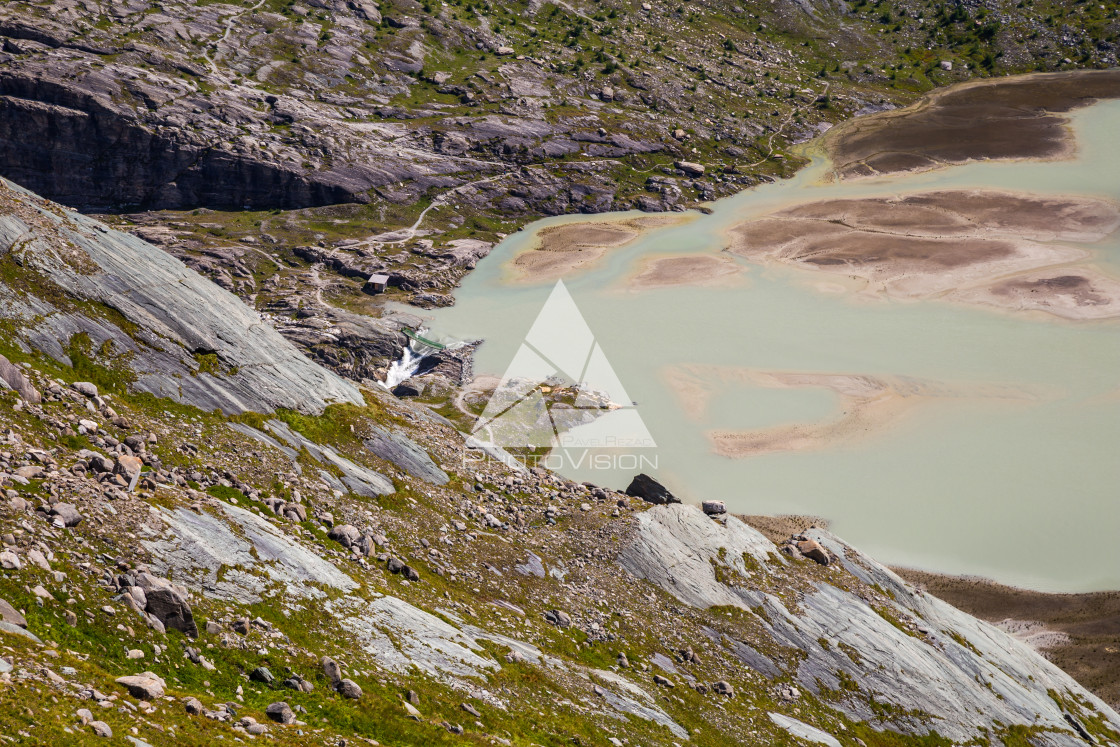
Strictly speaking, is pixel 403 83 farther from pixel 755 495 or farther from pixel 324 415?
pixel 324 415

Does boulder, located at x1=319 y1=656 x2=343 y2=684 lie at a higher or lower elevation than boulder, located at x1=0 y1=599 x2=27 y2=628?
lower

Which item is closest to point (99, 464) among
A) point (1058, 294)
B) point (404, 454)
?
point (404, 454)

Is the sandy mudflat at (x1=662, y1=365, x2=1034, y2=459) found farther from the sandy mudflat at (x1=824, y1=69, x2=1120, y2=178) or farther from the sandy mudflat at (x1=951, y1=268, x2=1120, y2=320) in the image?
the sandy mudflat at (x1=824, y1=69, x2=1120, y2=178)

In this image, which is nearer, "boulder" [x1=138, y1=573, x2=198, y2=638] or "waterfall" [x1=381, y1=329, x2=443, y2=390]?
"boulder" [x1=138, y1=573, x2=198, y2=638]

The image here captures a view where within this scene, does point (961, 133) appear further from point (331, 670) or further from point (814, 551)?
point (331, 670)

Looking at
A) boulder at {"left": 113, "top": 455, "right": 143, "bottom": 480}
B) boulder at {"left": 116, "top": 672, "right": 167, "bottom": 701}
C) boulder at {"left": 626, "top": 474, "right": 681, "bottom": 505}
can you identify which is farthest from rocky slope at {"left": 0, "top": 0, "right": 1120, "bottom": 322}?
boulder at {"left": 116, "top": 672, "right": 167, "bottom": 701}

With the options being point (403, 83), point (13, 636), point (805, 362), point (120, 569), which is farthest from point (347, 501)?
point (403, 83)
